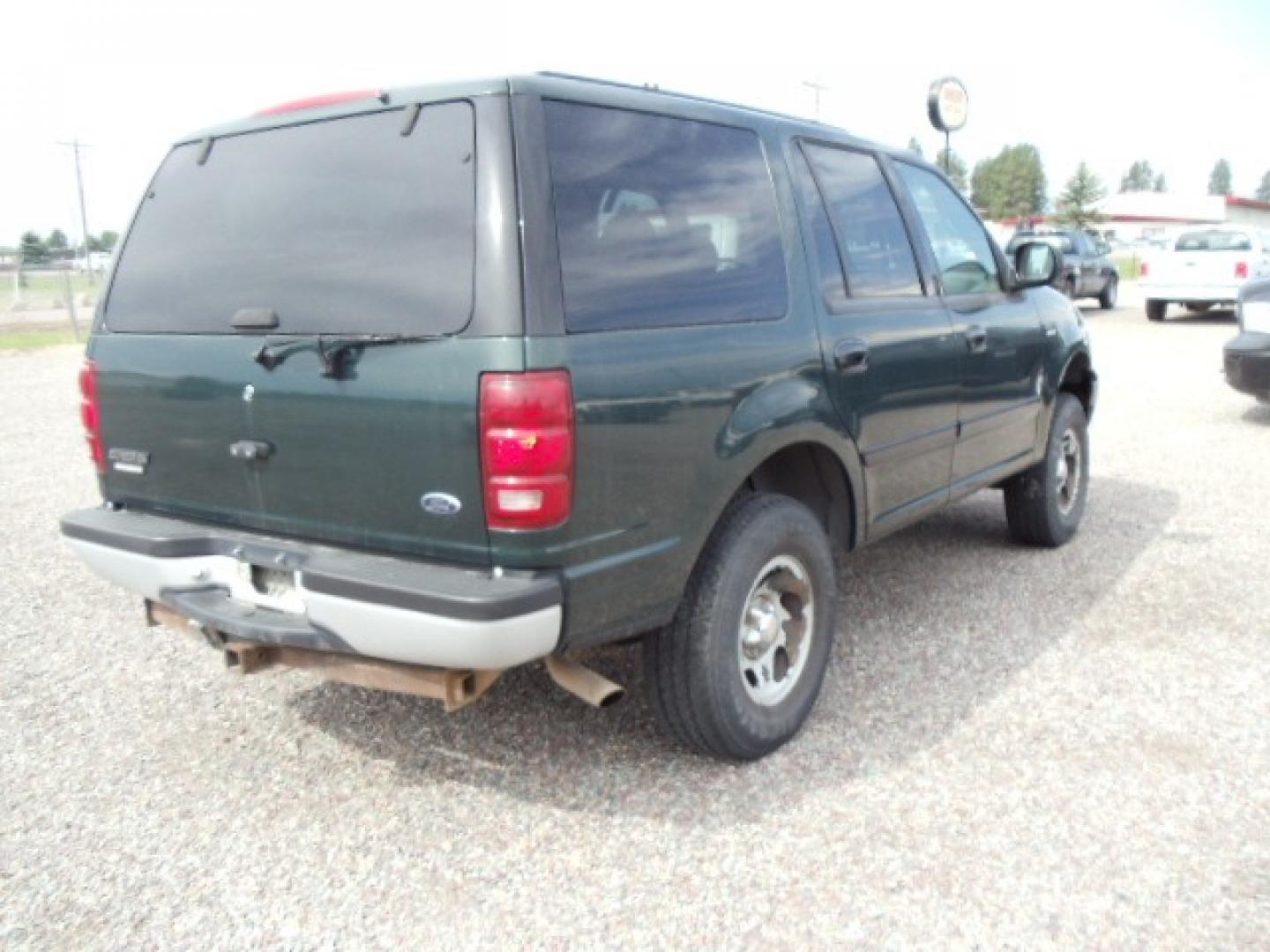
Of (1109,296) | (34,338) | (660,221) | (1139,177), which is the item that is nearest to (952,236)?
(660,221)

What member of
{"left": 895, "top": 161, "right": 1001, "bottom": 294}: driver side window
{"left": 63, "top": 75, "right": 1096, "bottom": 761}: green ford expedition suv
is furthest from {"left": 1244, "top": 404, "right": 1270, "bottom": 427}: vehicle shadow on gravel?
{"left": 63, "top": 75, "right": 1096, "bottom": 761}: green ford expedition suv

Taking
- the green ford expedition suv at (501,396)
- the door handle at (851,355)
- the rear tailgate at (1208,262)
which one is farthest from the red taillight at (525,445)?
the rear tailgate at (1208,262)

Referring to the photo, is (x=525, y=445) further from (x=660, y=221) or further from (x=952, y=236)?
(x=952, y=236)

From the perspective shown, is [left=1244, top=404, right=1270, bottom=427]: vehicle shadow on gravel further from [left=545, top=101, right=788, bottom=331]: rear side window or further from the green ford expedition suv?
[left=545, top=101, right=788, bottom=331]: rear side window

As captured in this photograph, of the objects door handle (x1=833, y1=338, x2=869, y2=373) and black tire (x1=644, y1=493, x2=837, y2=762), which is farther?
door handle (x1=833, y1=338, x2=869, y2=373)

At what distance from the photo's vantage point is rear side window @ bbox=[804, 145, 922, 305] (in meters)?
3.70

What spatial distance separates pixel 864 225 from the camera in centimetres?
388

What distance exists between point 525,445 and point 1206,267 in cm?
1864

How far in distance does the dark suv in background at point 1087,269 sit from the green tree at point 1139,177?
172 metres

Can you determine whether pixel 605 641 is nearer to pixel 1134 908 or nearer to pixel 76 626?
pixel 1134 908

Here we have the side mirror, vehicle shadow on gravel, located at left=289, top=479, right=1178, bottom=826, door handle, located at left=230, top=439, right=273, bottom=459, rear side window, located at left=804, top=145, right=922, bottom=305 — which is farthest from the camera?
the side mirror

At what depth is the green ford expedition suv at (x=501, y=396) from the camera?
253 centimetres

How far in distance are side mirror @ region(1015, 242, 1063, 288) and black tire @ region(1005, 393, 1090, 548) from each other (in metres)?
0.79

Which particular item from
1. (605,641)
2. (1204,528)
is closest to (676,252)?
(605,641)
